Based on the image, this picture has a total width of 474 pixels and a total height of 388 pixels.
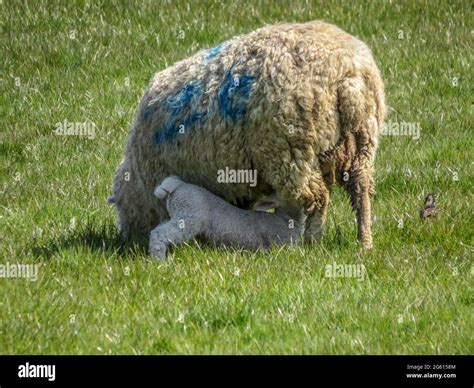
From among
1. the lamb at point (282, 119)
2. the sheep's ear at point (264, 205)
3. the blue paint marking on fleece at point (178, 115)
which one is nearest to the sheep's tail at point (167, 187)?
the lamb at point (282, 119)

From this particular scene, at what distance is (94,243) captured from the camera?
25.8 ft

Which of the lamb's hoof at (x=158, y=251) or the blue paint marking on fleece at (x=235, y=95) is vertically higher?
the blue paint marking on fleece at (x=235, y=95)

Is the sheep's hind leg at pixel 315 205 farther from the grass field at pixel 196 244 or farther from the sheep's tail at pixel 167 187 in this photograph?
the sheep's tail at pixel 167 187

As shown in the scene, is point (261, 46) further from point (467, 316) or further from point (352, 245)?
point (467, 316)

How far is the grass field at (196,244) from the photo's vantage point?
6156mm

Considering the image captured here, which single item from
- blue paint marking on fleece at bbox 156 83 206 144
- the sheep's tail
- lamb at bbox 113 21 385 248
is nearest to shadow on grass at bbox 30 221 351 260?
lamb at bbox 113 21 385 248

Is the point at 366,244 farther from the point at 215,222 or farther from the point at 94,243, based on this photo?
the point at 94,243

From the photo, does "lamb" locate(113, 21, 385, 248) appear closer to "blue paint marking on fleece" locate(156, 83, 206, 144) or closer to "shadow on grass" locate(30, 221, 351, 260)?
"blue paint marking on fleece" locate(156, 83, 206, 144)

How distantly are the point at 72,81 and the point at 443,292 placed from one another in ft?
21.8

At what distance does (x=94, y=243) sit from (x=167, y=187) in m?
0.75

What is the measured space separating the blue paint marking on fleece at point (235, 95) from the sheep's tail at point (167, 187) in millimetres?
612

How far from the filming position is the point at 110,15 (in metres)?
13.8

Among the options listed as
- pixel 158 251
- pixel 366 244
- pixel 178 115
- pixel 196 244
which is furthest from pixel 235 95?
pixel 366 244
